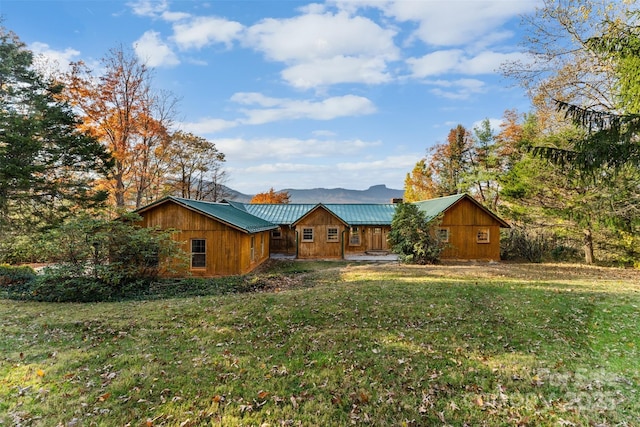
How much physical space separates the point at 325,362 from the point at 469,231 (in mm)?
20025

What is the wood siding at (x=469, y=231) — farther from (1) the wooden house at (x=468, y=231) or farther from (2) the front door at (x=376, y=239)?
(2) the front door at (x=376, y=239)

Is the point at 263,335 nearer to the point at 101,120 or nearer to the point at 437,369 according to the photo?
the point at 437,369

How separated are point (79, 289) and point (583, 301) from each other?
54.4ft

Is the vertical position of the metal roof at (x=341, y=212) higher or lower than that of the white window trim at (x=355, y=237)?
higher

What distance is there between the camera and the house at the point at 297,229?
16.3 metres

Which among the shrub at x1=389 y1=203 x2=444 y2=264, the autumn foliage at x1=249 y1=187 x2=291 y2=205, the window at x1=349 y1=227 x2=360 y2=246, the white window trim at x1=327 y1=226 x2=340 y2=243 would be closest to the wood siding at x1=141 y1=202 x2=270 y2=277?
the white window trim at x1=327 y1=226 x2=340 y2=243

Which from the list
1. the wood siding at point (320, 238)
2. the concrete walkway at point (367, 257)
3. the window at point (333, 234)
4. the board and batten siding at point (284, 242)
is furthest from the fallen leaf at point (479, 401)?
the board and batten siding at point (284, 242)

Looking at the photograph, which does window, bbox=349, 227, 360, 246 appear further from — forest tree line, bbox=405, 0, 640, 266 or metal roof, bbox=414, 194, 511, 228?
forest tree line, bbox=405, 0, 640, 266

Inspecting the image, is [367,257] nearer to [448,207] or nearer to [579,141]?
[448,207]

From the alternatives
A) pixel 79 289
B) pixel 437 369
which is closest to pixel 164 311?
pixel 79 289

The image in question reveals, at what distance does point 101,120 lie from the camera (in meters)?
22.4

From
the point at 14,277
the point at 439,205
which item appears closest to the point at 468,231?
the point at 439,205

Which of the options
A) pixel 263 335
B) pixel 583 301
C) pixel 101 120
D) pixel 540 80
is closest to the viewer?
pixel 263 335

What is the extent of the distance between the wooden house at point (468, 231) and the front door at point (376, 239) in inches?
200
